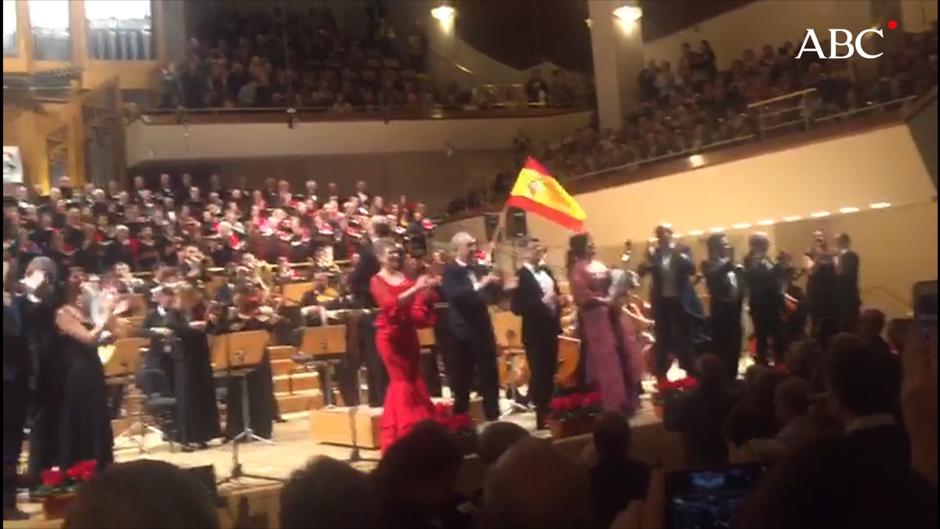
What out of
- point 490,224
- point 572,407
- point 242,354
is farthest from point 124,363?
point 490,224

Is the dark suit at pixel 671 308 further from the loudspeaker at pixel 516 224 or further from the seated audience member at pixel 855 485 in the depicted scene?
the seated audience member at pixel 855 485

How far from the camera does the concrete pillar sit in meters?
14.1

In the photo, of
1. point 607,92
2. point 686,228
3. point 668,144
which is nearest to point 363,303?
point 686,228

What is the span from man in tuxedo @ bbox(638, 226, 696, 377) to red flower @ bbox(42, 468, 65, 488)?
13.9 ft

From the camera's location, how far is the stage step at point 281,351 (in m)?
7.46

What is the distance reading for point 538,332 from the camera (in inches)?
262

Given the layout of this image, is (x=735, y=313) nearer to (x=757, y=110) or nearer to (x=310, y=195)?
(x=757, y=110)

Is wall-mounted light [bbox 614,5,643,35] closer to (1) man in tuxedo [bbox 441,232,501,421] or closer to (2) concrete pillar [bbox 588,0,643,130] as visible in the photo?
(2) concrete pillar [bbox 588,0,643,130]

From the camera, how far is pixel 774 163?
10500mm

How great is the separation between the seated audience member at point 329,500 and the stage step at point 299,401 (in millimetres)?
6379

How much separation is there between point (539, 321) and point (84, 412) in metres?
2.47

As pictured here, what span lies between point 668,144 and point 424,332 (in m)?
5.26

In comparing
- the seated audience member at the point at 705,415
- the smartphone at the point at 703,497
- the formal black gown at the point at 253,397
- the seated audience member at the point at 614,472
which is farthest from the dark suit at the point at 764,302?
the smartphone at the point at 703,497

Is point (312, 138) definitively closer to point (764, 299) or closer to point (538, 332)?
point (764, 299)
